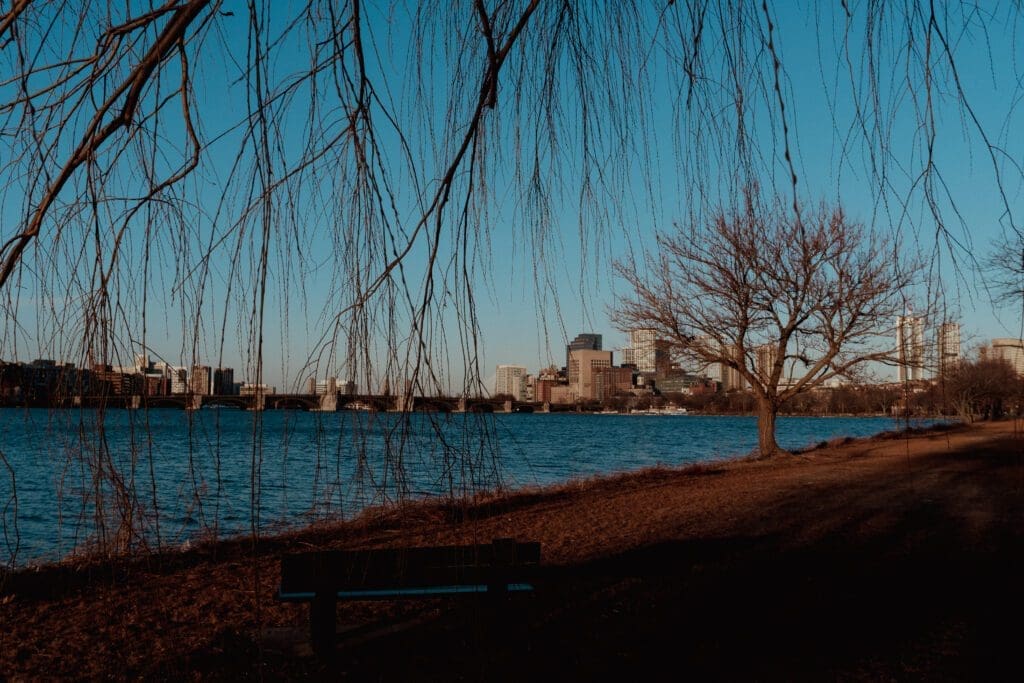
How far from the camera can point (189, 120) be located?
5.81 feet

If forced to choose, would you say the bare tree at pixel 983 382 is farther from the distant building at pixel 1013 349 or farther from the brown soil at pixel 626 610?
the brown soil at pixel 626 610

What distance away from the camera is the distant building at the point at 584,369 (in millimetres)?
2451

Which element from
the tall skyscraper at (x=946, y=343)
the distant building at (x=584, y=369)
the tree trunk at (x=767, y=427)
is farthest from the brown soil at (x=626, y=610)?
the tree trunk at (x=767, y=427)

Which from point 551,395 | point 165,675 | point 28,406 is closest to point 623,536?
point 165,675

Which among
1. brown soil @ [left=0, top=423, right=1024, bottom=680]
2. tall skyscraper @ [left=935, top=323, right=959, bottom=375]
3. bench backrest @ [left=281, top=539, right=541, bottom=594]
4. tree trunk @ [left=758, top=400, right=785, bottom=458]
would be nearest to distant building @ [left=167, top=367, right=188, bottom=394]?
brown soil @ [left=0, top=423, right=1024, bottom=680]

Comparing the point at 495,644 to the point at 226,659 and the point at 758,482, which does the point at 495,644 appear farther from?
the point at 758,482

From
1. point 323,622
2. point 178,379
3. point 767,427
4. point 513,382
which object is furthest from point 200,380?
point 767,427

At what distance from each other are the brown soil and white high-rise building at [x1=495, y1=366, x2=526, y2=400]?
17.7 inches

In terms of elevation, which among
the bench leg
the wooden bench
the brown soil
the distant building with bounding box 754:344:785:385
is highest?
the distant building with bounding box 754:344:785:385

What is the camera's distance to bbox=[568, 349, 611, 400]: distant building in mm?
2451

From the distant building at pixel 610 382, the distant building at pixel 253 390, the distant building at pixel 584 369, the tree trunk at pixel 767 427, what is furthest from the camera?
the tree trunk at pixel 767 427

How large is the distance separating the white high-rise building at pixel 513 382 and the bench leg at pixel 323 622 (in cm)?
290

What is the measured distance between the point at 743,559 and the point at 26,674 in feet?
19.4

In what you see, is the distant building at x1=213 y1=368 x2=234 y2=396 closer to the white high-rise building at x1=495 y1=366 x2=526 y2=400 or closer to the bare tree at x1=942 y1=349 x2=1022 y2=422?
the white high-rise building at x1=495 y1=366 x2=526 y2=400
